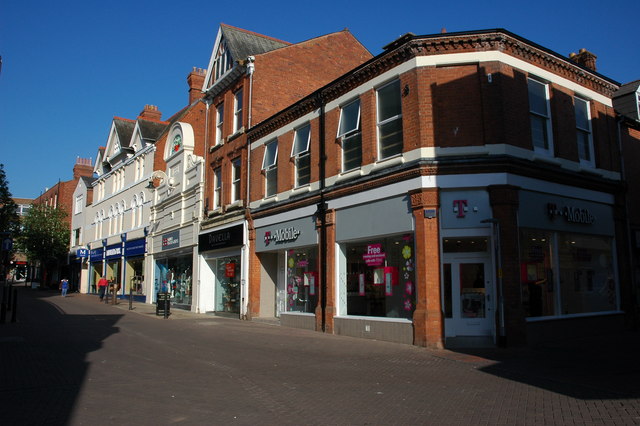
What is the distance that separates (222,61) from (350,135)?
11776 mm

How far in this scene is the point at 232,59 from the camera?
78.0ft

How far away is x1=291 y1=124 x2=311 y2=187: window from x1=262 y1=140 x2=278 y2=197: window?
59.2 inches

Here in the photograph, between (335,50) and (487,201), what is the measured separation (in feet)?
49.2

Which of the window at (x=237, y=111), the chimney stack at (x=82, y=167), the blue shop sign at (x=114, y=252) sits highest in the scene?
the chimney stack at (x=82, y=167)

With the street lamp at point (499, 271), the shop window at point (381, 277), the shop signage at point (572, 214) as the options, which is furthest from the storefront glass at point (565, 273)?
the shop window at point (381, 277)

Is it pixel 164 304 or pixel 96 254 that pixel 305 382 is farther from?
pixel 96 254

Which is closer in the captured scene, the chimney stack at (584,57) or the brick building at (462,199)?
the brick building at (462,199)

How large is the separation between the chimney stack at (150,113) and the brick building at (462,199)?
26.9 meters

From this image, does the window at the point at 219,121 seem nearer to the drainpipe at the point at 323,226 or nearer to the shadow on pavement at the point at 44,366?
the drainpipe at the point at 323,226

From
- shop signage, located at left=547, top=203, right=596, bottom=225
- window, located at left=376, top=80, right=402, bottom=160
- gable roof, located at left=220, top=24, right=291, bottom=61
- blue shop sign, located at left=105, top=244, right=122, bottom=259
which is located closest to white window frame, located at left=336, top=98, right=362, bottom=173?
window, located at left=376, top=80, right=402, bottom=160

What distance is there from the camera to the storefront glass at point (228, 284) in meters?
22.2

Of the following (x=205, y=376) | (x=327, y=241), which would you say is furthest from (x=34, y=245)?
(x=205, y=376)

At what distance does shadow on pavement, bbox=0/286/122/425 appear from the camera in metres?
6.56

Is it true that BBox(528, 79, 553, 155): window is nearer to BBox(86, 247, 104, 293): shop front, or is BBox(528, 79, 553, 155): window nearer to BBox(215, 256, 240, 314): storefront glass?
BBox(215, 256, 240, 314): storefront glass
